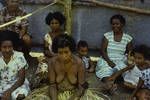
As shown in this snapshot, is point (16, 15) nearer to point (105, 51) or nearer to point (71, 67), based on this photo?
point (105, 51)

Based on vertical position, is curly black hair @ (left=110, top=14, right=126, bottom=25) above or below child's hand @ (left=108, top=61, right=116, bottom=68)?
above

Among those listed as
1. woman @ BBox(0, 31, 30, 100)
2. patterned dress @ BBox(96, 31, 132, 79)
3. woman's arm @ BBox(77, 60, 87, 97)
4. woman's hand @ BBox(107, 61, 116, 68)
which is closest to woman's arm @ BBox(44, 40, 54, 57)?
patterned dress @ BBox(96, 31, 132, 79)

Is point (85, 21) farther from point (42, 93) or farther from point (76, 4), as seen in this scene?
point (42, 93)

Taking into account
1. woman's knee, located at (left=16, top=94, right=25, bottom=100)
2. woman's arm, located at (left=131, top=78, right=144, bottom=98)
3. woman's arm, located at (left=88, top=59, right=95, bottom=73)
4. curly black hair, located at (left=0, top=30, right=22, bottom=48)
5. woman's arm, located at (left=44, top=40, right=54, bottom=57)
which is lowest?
woman's knee, located at (left=16, top=94, right=25, bottom=100)

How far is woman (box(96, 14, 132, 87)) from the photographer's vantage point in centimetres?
720

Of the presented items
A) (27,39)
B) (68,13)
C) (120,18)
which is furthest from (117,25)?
(27,39)

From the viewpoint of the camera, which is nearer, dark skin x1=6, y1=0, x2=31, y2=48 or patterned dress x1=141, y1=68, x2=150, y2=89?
patterned dress x1=141, y1=68, x2=150, y2=89

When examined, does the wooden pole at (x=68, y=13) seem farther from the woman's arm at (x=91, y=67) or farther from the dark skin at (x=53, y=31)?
the woman's arm at (x=91, y=67)

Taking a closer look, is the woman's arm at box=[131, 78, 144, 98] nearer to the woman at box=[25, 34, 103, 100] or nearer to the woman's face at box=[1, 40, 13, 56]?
the woman at box=[25, 34, 103, 100]

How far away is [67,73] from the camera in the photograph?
20.0ft

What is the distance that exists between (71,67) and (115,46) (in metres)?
1.52

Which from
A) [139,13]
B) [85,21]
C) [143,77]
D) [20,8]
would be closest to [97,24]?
[85,21]

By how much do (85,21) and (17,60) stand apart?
1.84 metres

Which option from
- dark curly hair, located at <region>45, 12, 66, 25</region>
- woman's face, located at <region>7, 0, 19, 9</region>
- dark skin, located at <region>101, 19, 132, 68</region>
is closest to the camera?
dark skin, located at <region>101, 19, 132, 68</region>
